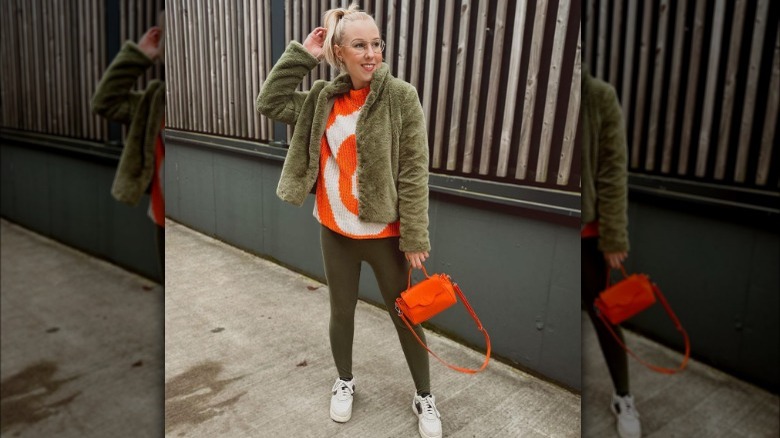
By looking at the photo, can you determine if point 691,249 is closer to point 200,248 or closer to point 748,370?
point 748,370

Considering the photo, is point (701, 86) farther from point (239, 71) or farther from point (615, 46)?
point (239, 71)

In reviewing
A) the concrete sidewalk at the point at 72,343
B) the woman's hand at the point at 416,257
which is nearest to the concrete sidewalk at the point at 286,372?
the woman's hand at the point at 416,257

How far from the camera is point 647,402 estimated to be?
17.0 inches

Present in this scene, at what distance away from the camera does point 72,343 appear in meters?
0.60

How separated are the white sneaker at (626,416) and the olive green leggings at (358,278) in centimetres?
141

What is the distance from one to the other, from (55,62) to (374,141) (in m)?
1.19

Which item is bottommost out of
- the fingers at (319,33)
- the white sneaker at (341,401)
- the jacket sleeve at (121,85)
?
the white sneaker at (341,401)

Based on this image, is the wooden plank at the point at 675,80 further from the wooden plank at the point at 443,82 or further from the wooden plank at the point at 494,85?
the wooden plank at the point at 443,82

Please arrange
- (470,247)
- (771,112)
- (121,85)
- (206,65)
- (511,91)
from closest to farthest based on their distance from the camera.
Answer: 1. (771,112)
2. (121,85)
3. (511,91)
4. (470,247)
5. (206,65)

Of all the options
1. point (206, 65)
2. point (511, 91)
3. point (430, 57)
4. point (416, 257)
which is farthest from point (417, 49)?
point (206, 65)

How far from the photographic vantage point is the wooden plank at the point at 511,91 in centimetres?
196

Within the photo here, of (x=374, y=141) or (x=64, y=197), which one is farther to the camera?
(x=374, y=141)

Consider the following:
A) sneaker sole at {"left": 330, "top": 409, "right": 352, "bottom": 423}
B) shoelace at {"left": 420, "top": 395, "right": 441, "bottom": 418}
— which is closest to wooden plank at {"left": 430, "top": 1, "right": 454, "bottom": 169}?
shoelace at {"left": 420, "top": 395, "right": 441, "bottom": 418}

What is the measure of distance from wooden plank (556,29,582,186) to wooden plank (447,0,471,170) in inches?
16.5
